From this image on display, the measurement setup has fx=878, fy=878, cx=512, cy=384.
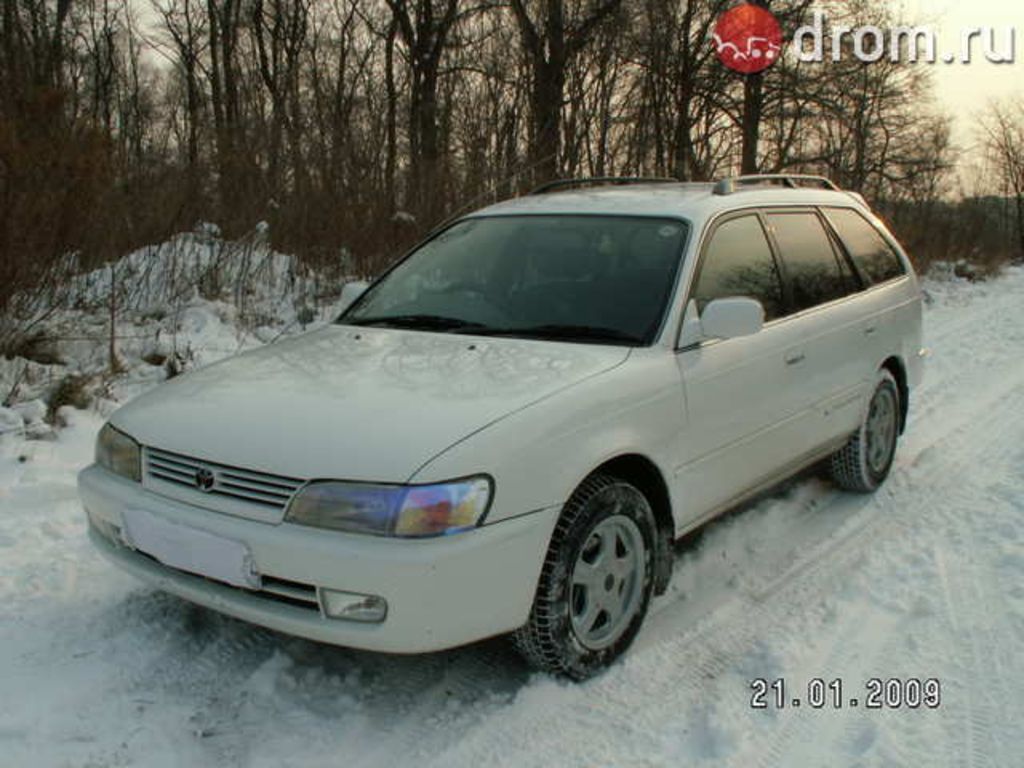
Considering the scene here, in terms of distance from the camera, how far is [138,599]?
3326mm

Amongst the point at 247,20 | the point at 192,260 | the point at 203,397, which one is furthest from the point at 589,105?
the point at 247,20

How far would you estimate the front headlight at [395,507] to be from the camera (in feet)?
7.77

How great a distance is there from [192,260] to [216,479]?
6.01 m

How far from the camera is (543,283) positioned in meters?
3.56

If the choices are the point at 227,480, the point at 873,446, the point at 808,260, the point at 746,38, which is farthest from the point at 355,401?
the point at 746,38

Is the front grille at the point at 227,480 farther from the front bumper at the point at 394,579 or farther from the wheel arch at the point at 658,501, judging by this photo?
the wheel arch at the point at 658,501

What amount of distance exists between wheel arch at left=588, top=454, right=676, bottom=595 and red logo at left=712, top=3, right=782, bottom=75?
16.9m

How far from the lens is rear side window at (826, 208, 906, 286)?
15.4ft

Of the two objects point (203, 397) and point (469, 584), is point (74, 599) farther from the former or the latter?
point (469, 584)

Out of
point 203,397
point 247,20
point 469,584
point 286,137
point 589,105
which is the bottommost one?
point 469,584

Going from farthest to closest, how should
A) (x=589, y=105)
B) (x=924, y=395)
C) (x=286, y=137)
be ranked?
(x=589, y=105)
(x=286, y=137)
(x=924, y=395)

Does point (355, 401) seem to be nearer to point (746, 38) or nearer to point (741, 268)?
point (741, 268)

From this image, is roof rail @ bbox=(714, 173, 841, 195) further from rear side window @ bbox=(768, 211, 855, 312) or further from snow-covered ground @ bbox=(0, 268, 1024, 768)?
snow-covered ground @ bbox=(0, 268, 1024, 768)

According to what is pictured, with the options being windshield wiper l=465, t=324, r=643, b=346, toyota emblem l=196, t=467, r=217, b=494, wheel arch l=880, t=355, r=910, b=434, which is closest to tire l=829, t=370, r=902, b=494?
wheel arch l=880, t=355, r=910, b=434
